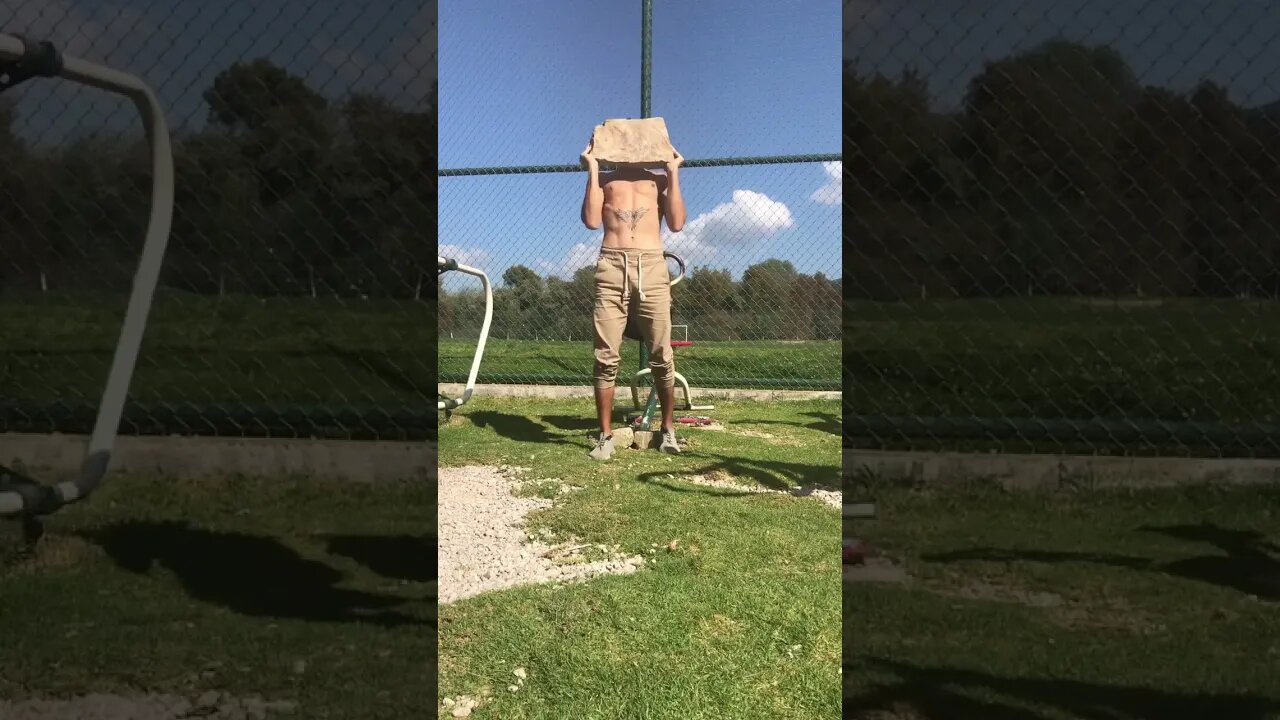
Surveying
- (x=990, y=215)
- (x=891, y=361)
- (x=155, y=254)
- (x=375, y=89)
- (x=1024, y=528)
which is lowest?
(x=1024, y=528)

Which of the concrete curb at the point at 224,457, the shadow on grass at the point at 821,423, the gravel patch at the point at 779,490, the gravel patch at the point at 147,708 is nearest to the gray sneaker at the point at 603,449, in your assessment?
the gravel patch at the point at 779,490

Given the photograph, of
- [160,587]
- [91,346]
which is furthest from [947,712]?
[91,346]

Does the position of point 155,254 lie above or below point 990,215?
below

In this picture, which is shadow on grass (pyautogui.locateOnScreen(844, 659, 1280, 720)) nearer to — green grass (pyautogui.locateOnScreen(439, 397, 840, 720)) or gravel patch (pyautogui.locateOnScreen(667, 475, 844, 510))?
green grass (pyautogui.locateOnScreen(439, 397, 840, 720))

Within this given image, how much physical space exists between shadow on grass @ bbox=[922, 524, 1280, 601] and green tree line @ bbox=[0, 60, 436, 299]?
1752mm

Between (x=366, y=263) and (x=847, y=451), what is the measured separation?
1.53m

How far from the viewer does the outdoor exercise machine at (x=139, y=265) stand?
64.1 inches

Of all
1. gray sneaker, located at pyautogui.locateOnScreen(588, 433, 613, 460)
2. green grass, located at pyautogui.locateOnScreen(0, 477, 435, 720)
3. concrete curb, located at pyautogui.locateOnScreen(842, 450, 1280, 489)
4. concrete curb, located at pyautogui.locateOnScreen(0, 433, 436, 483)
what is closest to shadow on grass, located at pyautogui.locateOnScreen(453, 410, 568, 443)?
gray sneaker, located at pyautogui.locateOnScreen(588, 433, 613, 460)

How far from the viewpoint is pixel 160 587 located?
1932 millimetres

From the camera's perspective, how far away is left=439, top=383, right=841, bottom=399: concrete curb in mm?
5473

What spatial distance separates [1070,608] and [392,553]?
63.0 inches

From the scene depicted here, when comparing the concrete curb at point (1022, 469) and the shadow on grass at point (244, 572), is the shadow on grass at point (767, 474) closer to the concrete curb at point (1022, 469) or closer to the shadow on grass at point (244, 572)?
the concrete curb at point (1022, 469)

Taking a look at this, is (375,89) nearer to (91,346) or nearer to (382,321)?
(382,321)

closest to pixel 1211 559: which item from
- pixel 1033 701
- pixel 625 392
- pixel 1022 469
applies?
pixel 1022 469
